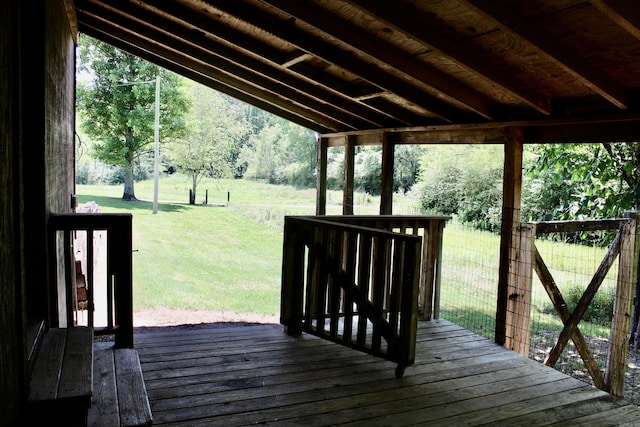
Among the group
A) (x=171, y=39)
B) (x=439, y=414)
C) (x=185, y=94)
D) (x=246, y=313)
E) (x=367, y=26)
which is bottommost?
(x=246, y=313)

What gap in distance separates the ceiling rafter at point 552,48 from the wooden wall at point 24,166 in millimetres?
2270

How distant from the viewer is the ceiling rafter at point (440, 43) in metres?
3.10

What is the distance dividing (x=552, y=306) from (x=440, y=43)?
8674mm

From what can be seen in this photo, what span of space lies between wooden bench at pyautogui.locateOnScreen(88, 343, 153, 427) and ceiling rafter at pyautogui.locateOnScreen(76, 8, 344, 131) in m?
4.19

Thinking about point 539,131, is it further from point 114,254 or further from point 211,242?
point 211,242

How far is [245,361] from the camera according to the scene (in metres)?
3.73

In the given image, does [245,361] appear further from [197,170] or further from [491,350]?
[197,170]

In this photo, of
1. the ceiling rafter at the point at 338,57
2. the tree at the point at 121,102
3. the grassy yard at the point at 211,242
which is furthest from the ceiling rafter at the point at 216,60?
the tree at the point at 121,102

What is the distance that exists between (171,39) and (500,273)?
421 centimetres

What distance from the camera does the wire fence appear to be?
6664mm

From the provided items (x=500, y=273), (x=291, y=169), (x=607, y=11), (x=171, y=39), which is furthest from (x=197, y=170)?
(x=607, y=11)

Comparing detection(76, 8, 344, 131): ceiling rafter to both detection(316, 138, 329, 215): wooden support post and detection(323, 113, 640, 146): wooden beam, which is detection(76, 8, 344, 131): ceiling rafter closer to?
detection(316, 138, 329, 215): wooden support post

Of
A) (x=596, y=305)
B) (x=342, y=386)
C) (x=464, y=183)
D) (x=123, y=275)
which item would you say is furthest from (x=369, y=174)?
(x=123, y=275)

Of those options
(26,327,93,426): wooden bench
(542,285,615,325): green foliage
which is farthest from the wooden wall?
(542,285,615,325): green foliage
